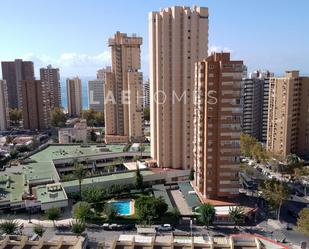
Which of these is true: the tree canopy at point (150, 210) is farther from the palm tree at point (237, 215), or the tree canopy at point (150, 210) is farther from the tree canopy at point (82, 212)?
the palm tree at point (237, 215)

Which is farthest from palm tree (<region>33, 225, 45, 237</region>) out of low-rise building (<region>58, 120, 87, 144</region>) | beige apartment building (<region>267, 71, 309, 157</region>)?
low-rise building (<region>58, 120, 87, 144</region>)

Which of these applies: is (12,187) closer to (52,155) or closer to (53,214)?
(53,214)

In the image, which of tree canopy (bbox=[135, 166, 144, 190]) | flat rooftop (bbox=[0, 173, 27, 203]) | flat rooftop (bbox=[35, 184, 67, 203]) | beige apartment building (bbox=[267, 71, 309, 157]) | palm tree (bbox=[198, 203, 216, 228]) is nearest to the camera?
palm tree (bbox=[198, 203, 216, 228])

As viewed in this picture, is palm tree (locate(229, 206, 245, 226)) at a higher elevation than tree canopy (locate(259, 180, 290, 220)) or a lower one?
lower

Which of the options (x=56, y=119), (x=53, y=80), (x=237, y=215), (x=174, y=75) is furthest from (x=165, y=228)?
(x=53, y=80)

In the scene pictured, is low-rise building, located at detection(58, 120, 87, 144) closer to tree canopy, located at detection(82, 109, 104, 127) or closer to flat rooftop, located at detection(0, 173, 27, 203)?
tree canopy, located at detection(82, 109, 104, 127)

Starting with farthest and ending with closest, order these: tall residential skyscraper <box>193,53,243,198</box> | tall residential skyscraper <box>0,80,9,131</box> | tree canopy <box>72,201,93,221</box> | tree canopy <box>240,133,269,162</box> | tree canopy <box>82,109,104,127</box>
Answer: tree canopy <box>82,109,104,127</box>, tall residential skyscraper <box>0,80,9,131</box>, tree canopy <box>240,133,269,162</box>, tall residential skyscraper <box>193,53,243,198</box>, tree canopy <box>72,201,93,221</box>
